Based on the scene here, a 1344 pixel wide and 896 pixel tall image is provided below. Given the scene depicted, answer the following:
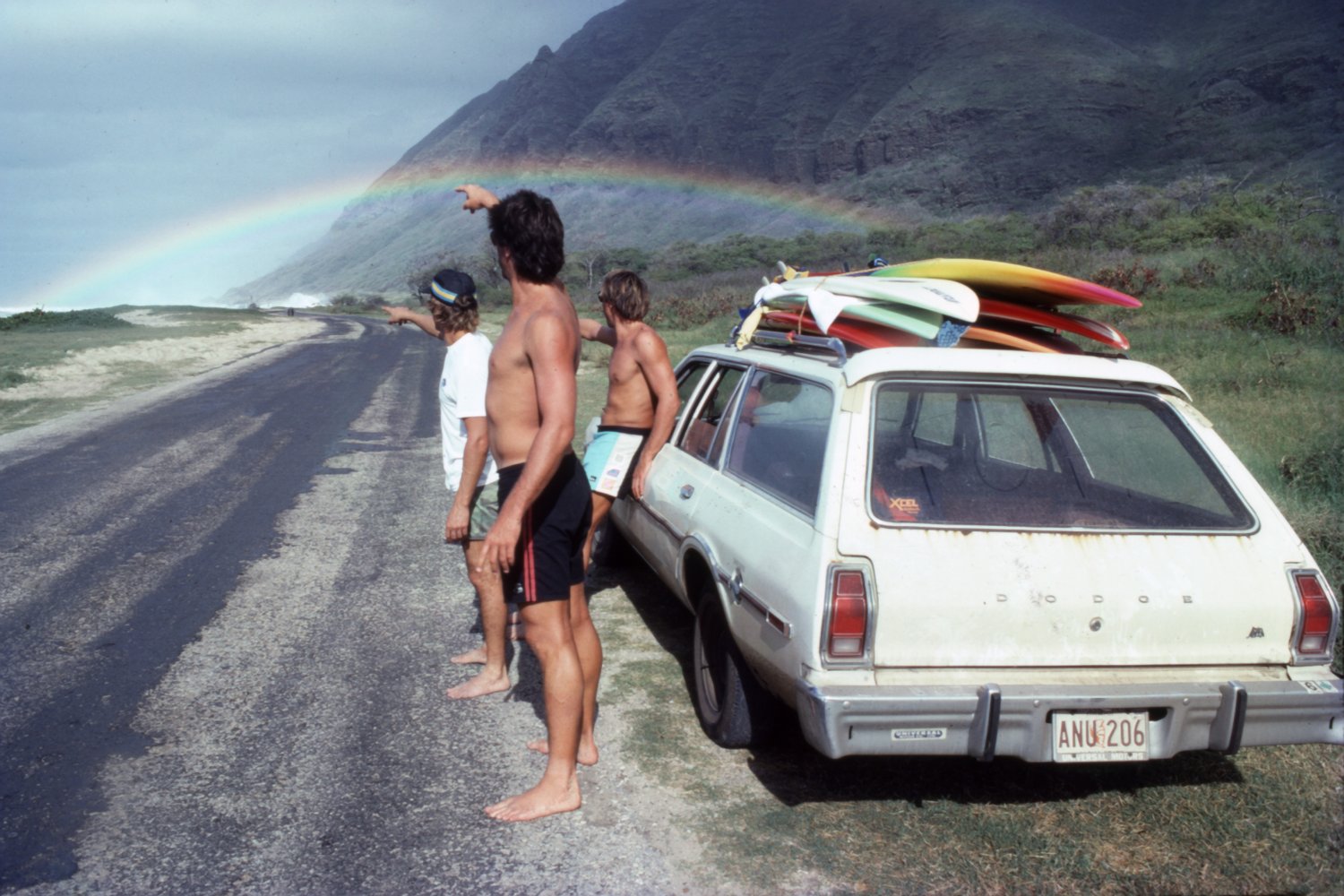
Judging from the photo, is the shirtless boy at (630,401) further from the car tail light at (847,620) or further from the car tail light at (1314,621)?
the car tail light at (1314,621)

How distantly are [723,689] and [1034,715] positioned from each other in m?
1.24

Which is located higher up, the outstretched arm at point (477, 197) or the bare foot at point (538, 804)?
the outstretched arm at point (477, 197)

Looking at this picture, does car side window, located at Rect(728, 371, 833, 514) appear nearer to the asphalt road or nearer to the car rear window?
the car rear window

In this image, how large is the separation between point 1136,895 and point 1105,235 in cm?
3028

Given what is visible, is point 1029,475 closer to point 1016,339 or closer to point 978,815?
point 1016,339

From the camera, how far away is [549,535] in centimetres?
337

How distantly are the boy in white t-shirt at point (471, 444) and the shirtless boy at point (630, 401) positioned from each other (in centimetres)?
53

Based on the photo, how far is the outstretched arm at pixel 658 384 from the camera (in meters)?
4.75

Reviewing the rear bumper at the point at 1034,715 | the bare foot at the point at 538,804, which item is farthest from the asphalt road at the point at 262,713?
the rear bumper at the point at 1034,715

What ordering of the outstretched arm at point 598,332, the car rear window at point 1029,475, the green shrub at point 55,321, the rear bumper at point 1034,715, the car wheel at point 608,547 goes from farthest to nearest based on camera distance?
the green shrub at point 55,321, the car wheel at point 608,547, the outstretched arm at point 598,332, the car rear window at point 1029,475, the rear bumper at point 1034,715

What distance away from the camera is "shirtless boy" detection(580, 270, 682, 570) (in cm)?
477

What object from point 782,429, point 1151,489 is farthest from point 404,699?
point 1151,489

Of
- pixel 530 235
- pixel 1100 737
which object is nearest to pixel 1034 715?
pixel 1100 737

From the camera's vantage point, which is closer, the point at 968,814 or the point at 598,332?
the point at 968,814
